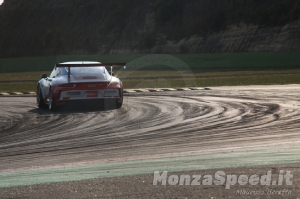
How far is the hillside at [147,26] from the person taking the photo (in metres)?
49.7

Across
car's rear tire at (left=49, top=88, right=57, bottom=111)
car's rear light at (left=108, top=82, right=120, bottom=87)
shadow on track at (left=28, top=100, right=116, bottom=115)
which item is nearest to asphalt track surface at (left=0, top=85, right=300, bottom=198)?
shadow on track at (left=28, top=100, right=116, bottom=115)

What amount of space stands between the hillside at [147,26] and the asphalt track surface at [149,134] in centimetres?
3553

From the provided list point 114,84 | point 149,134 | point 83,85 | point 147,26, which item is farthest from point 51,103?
point 147,26

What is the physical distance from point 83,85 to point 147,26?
50.4 metres

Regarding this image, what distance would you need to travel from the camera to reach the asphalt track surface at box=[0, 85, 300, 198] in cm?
654

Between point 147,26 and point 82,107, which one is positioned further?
point 147,26

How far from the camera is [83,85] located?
1238 centimetres

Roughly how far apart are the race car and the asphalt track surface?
351 mm

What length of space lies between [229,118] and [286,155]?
4037 mm

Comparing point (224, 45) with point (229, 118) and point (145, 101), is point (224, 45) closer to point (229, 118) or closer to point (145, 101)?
point (145, 101)

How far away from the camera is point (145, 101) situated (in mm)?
14594

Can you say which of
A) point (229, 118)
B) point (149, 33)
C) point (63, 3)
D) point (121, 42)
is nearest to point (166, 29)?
point (149, 33)

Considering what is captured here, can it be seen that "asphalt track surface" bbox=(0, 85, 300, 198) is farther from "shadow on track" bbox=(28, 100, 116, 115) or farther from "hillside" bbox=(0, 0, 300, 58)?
"hillside" bbox=(0, 0, 300, 58)

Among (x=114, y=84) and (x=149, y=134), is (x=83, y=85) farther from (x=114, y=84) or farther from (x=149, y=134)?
(x=149, y=134)
